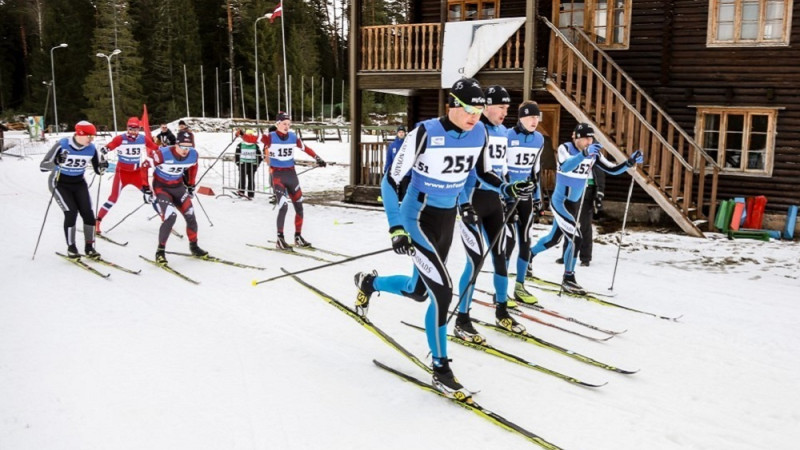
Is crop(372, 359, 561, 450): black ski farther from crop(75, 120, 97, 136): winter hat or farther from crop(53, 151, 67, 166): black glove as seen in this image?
crop(53, 151, 67, 166): black glove

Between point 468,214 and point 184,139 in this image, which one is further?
point 184,139

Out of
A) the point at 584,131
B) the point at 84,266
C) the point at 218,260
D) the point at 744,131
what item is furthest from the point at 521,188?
the point at 744,131

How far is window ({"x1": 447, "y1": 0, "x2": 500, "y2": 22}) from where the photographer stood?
51.8ft

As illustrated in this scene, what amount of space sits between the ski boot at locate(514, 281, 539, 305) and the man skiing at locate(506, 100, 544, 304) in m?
0.01

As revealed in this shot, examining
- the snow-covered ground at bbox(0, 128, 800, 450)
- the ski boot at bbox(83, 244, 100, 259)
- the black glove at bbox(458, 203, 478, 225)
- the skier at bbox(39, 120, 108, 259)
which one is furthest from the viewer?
the ski boot at bbox(83, 244, 100, 259)

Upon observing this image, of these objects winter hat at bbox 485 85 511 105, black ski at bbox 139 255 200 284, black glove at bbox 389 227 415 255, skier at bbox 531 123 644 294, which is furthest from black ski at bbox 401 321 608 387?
black ski at bbox 139 255 200 284

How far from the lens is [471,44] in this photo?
13250mm

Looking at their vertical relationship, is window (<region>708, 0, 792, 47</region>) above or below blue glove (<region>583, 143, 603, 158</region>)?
above

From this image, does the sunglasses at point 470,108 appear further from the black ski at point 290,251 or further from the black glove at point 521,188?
the black ski at point 290,251

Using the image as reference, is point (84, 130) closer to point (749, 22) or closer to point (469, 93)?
point (469, 93)

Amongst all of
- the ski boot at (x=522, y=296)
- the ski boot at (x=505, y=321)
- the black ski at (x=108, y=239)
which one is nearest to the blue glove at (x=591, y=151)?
the ski boot at (x=522, y=296)

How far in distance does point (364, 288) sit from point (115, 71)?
55.2 metres

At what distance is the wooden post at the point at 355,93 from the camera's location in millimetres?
14633

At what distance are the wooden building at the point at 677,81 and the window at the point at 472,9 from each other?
1.49 metres
